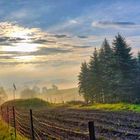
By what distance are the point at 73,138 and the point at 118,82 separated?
49.2m

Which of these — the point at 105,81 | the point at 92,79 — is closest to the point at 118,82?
the point at 105,81

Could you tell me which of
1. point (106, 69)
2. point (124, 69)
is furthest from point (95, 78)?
point (124, 69)

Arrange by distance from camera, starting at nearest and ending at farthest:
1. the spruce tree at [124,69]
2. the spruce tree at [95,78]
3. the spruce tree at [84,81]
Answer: the spruce tree at [124,69]
the spruce tree at [95,78]
the spruce tree at [84,81]

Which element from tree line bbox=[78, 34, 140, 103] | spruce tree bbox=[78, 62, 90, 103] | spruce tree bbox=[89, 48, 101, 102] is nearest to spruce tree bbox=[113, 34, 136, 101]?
tree line bbox=[78, 34, 140, 103]

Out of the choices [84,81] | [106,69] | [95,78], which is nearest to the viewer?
[106,69]

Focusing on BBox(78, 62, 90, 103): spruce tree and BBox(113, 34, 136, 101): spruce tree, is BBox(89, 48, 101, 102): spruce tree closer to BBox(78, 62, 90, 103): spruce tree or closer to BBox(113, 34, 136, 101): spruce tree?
BBox(78, 62, 90, 103): spruce tree

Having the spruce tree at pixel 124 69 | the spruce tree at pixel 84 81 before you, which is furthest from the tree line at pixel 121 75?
the spruce tree at pixel 84 81

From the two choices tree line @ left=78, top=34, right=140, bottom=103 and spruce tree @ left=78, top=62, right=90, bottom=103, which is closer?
tree line @ left=78, top=34, right=140, bottom=103

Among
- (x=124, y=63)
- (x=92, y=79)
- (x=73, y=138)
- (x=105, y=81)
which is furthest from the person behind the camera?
(x=92, y=79)

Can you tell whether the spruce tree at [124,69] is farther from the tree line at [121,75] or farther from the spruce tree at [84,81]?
the spruce tree at [84,81]

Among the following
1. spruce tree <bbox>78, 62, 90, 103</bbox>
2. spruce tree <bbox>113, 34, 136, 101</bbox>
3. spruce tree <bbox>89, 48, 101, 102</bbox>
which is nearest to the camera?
spruce tree <bbox>113, 34, 136, 101</bbox>

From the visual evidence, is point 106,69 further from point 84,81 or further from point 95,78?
point 84,81

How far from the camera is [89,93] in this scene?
85812mm

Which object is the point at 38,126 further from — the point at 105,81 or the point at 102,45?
the point at 102,45
